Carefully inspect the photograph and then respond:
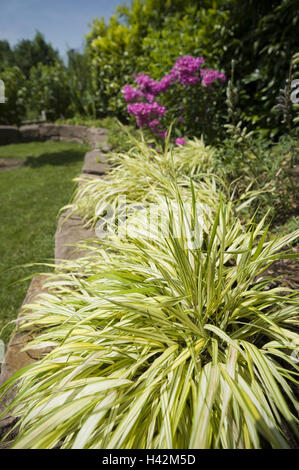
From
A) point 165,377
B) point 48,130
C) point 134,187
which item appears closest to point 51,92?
point 48,130

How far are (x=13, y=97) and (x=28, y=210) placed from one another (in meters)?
6.55

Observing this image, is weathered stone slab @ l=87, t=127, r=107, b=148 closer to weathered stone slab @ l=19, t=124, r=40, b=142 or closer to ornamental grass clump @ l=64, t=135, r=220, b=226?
weathered stone slab @ l=19, t=124, r=40, b=142

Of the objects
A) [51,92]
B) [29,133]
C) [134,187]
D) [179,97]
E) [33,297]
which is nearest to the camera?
[33,297]

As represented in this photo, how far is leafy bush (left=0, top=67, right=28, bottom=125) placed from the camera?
779 cm

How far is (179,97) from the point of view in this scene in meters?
3.17

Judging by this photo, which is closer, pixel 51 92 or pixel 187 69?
pixel 187 69

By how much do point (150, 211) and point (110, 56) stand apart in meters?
6.46

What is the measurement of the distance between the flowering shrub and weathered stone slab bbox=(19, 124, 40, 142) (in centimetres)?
553

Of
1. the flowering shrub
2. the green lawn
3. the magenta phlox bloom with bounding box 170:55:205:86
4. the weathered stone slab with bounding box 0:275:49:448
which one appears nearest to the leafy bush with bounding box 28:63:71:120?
the green lawn

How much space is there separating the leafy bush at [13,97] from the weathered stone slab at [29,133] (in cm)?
103

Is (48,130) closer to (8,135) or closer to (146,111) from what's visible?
(8,135)

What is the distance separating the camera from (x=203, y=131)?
309cm
